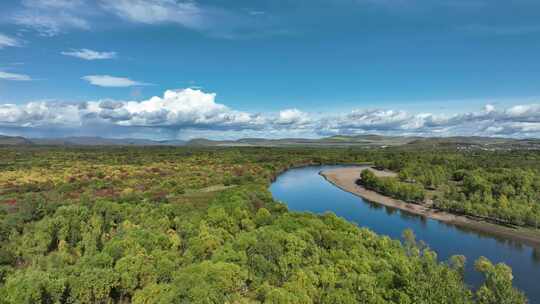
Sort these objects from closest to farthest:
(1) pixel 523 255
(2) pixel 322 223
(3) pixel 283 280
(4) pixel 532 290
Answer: (3) pixel 283 280 → (4) pixel 532 290 → (2) pixel 322 223 → (1) pixel 523 255

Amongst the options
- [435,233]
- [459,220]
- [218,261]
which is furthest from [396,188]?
[218,261]

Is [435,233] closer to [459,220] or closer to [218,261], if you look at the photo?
[459,220]

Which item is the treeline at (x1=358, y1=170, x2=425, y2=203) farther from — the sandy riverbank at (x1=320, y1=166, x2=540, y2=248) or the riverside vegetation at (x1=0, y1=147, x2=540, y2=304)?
the riverside vegetation at (x1=0, y1=147, x2=540, y2=304)

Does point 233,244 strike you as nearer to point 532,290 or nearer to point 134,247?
point 134,247

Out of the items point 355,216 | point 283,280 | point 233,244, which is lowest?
point 355,216

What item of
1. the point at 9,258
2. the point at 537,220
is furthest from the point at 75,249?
the point at 537,220

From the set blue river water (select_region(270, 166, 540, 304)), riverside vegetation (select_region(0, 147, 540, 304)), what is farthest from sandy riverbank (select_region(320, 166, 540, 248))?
riverside vegetation (select_region(0, 147, 540, 304))

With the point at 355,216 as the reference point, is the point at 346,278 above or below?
above
